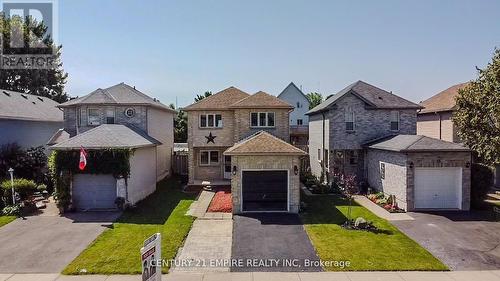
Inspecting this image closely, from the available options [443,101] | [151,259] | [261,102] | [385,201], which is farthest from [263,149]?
[443,101]

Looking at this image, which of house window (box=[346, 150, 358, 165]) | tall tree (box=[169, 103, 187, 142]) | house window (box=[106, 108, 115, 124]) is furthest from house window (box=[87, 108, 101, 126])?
tall tree (box=[169, 103, 187, 142])

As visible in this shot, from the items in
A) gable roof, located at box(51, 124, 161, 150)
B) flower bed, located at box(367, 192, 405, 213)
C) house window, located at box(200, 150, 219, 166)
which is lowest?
flower bed, located at box(367, 192, 405, 213)

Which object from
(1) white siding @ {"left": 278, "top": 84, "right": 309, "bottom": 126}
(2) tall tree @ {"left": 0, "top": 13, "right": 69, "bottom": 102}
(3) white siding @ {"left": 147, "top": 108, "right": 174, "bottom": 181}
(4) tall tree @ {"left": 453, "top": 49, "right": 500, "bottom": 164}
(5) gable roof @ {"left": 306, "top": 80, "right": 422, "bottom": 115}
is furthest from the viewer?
(1) white siding @ {"left": 278, "top": 84, "right": 309, "bottom": 126}

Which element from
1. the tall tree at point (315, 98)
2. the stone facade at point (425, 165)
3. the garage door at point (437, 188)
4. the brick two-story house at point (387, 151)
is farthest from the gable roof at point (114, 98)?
the tall tree at point (315, 98)

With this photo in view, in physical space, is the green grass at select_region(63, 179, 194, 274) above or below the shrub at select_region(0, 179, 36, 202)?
below

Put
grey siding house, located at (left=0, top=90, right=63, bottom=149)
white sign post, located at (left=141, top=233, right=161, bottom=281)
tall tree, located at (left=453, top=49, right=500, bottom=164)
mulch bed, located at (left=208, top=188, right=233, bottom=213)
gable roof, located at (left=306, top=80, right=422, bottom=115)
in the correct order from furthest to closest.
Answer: grey siding house, located at (left=0, top=90, right=63, bottom=149)
gable roof, located at (left=306, top=80, right=422, bottom=115)
mulch bed, located at (left=208, top=188, right=233, bottom=213)
tall tree, located at (left=453, top=49, right=500, bottom=164)
white sign post, located at (left=141, top=233, right=161, bottom=281)

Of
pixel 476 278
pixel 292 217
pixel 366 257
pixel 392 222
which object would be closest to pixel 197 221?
pixel 292 217

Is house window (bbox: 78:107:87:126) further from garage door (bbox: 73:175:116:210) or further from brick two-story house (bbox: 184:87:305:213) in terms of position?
garage door (bbox: 73:175:116:210)
